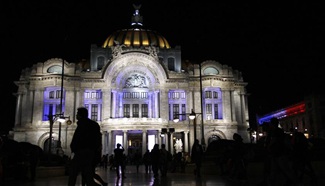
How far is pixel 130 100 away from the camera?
58.9 m

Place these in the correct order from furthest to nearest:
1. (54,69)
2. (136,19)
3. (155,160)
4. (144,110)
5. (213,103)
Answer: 1. (136,19)
2. (213,103)
3. (144,110)
4. (54,69)
5. (155,160)

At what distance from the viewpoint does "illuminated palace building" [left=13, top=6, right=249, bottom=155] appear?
54.9m

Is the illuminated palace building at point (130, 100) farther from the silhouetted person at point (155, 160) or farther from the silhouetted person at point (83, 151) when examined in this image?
the silhouetted person at point (83, 151)

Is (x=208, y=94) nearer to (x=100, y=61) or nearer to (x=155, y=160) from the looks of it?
(x=100, y=61)

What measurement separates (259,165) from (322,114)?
60.7 m

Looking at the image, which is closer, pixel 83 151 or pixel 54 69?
pixel 83 151

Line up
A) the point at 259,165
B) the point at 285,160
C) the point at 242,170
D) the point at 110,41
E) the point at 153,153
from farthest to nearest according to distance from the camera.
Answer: the point at 110,41
the point at 153,153
the point at 259,165
the point at 242,170
the point at 285,160

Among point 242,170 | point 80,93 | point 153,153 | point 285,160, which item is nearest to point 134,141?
point 80,93

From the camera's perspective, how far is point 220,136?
57.5 metres

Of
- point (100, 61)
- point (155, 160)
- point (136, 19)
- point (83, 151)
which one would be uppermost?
point (136, 19)

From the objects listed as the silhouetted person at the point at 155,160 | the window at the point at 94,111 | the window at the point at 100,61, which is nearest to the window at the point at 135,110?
the window at the point at 94,111

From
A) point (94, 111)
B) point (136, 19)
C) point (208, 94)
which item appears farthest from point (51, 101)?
point (136, 19)

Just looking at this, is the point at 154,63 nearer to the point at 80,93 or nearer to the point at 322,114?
the point at 80,93

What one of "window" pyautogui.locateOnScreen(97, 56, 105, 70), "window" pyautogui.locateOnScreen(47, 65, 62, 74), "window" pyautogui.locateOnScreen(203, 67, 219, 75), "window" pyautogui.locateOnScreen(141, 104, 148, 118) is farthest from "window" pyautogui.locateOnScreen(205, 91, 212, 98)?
"window" pyautogui.locateOnScreen(47, 65, 62, 74)
